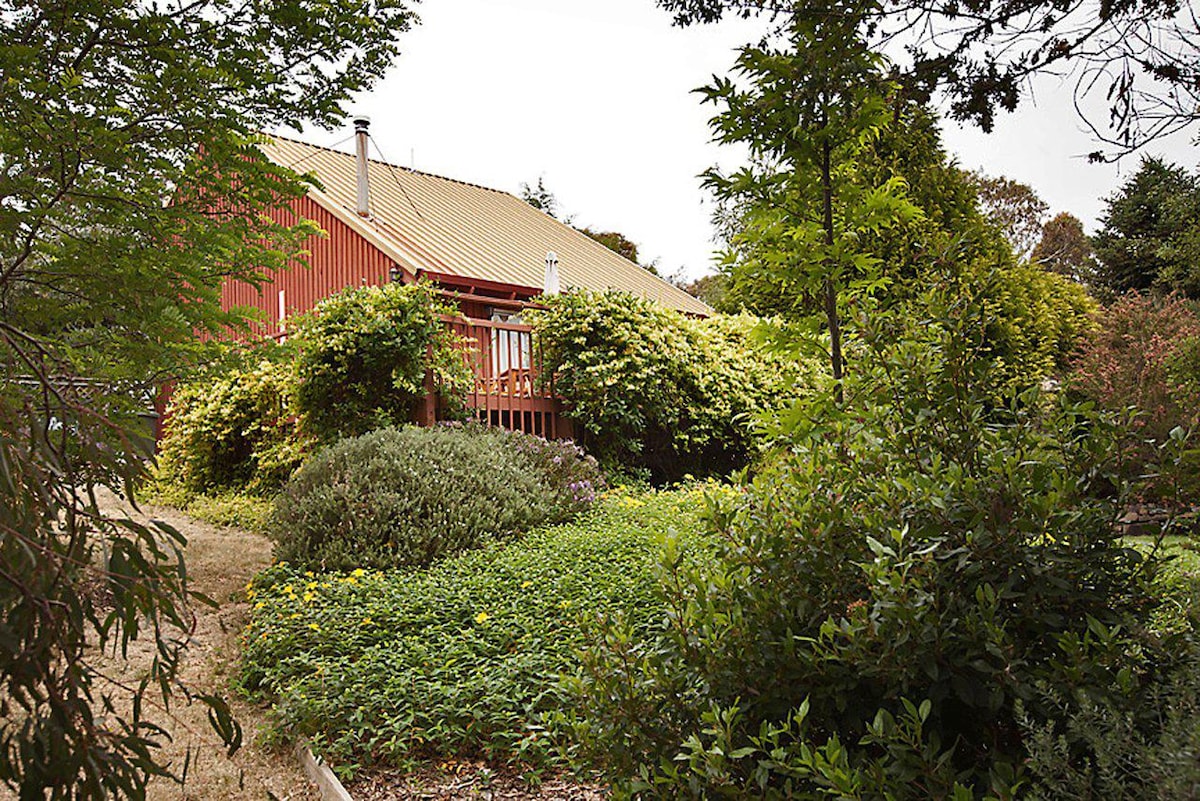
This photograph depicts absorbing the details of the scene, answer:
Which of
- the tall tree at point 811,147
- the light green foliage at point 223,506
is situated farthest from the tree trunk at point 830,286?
the light green foliage at point 223,506

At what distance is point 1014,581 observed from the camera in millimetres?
1878

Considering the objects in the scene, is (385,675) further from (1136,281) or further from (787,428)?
(1136,281)

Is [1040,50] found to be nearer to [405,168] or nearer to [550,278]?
[550,278]

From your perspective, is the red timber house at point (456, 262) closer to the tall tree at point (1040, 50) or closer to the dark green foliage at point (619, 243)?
the tall tree at point (1040, 50)

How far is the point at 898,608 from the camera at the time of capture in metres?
1.81

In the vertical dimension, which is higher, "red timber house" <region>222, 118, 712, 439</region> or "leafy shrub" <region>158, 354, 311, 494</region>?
"red timber house" <region>222, 118, 712, 439</region>

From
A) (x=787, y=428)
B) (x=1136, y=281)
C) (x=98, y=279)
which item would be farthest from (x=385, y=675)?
(x=1136, y=281)

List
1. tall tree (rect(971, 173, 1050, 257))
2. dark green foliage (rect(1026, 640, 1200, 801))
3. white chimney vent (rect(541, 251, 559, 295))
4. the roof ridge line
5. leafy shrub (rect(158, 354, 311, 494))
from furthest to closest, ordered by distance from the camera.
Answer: tall tree (rect(971, 173, 1050, 257))
the roof ridge line
white chimney vent (rect(541, 251, 559, 295))
leafy shrub (rect(158, 354, 311, 494))
dark green foliage (rect(1026, 640, 1200, 801))

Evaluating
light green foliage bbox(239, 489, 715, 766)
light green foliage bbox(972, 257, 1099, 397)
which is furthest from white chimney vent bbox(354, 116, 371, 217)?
light green foliage bbox(972, 257, 1099, 397)

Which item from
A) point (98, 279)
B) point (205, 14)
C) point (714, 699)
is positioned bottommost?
point (714, 699)

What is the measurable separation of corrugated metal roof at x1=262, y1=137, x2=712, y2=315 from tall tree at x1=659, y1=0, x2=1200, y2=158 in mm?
8682

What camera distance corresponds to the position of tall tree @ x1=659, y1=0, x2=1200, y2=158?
279cm

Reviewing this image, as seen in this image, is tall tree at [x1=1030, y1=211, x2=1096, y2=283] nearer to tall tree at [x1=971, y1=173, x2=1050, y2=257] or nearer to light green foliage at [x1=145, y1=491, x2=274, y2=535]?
tall tree at [x1=971, y1=173, x2=1050, y2=257]

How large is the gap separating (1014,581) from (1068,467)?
0.35 metres
